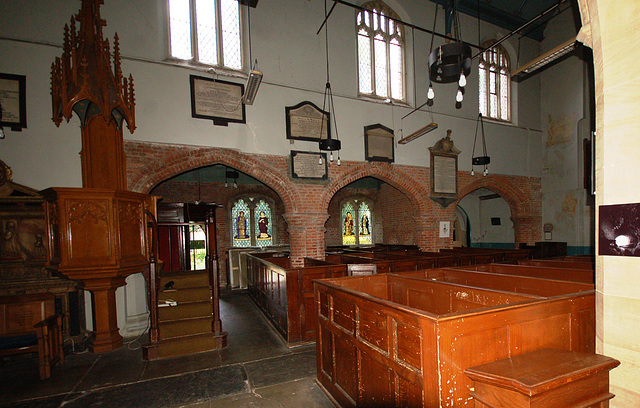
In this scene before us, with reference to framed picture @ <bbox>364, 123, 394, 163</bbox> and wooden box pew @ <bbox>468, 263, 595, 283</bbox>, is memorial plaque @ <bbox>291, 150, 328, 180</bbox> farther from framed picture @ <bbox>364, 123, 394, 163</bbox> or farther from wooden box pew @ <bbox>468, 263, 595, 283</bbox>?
wooden box pew @ <bbox>468, 263, 595, 283</bbox>

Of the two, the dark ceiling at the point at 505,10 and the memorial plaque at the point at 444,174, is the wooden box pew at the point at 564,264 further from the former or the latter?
the dark ceiling at the point at 505,10

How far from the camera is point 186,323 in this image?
4.63 meters

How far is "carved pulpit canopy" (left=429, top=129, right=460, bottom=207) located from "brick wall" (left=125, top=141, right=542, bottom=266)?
225 mm

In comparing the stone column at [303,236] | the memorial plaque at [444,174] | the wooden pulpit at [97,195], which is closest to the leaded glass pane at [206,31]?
the wooden pulpit at [97,195]

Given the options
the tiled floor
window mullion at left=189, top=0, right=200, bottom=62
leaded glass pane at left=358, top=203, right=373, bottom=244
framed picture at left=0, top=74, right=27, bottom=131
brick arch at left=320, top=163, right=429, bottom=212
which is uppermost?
window mullion at left=189, top=0, right=200, bottom=62

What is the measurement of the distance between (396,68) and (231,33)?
4.33 m

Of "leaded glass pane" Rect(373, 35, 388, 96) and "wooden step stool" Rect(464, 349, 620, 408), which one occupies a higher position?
"leaded glass pane" Rect(373, 35, 388, 96)

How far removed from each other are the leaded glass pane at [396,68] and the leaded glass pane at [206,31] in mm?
4485

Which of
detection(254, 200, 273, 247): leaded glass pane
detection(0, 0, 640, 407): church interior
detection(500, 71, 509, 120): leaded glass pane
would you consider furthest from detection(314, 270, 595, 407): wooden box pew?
detection(500, 71, 509, 120): leaded glass pane

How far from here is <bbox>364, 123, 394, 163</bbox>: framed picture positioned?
24.9ft

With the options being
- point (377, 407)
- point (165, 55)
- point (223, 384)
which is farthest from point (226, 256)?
point (377, 407)

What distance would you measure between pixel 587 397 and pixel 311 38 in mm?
7419

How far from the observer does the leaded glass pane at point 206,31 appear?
6316 millimetres

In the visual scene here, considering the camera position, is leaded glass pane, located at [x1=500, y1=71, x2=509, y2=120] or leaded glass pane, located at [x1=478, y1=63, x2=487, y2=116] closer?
leaded glass pane, located at [x1=478, y1=63, x2=487, y2=116]
